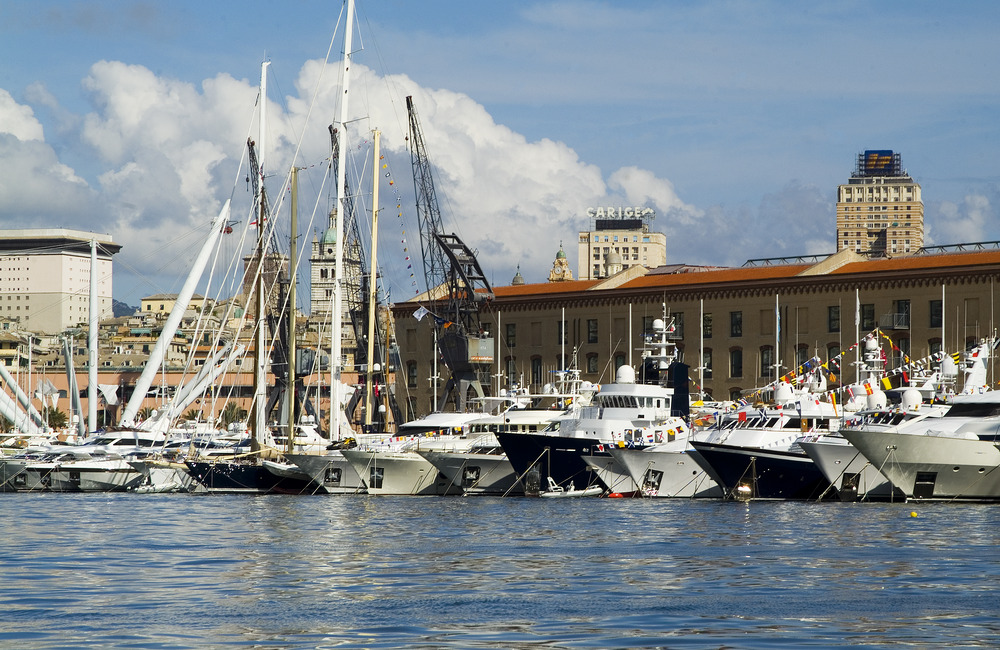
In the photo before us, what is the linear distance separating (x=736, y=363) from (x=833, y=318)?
868 centimetres

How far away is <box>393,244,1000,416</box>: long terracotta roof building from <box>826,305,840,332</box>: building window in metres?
0.07

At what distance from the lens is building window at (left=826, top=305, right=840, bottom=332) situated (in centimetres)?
10900

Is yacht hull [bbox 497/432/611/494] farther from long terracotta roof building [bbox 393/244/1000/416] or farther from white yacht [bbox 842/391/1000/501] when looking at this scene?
long terracotta roof building [bbox 393/244/1000/416]

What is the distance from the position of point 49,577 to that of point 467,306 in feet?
271

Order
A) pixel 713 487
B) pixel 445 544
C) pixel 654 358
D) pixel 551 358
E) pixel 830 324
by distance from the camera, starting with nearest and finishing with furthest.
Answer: pixel 445 544
pixel 713 487
pixel 654 358
pixel 830 324
pixel 551 358

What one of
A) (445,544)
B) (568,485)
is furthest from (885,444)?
(445,544)

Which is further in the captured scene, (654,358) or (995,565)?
(654,358)

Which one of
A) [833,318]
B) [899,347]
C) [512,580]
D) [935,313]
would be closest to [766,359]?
[833,318]

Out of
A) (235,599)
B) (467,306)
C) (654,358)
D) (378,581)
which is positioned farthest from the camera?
(467,306)

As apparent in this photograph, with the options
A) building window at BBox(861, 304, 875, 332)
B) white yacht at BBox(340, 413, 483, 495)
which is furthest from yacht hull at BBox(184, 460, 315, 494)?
building window at BBox(861, 304, 875, 332)

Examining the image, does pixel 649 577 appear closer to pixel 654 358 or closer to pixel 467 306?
pixel 654 358

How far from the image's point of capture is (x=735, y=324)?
378 feet

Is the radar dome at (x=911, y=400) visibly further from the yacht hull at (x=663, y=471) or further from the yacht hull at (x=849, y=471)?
the yacht hull at (x=663, y=471)

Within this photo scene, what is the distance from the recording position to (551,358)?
12606cm
